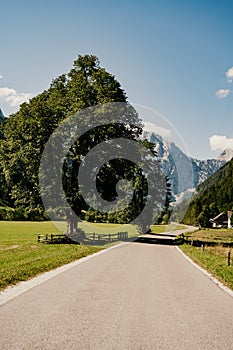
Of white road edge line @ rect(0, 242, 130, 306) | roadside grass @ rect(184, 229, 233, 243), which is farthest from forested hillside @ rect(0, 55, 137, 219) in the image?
roadside grass @ rect(184, 229, 233, 243)

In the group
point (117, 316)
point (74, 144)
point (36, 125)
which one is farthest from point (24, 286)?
point (36, 125)

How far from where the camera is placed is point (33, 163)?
34.8 meters

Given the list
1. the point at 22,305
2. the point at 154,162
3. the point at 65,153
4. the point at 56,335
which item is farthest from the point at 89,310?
the point at 154,162

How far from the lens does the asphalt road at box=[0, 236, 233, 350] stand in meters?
6.27

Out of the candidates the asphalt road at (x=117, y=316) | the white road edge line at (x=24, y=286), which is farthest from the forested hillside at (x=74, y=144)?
the asphalt road at (x=117, y=316)

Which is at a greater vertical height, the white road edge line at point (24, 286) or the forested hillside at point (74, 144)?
the forested hillside at point (74, 144)

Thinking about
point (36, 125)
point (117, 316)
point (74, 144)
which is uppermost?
point (36, 125)

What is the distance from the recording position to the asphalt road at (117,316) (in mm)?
6270

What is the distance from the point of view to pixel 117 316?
808cm

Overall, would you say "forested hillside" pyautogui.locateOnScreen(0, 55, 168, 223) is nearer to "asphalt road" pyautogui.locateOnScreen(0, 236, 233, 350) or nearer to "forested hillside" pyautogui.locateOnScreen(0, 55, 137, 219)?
"forested hillside" pyautogui.locateOnScreen(0, 55, 137, 219)

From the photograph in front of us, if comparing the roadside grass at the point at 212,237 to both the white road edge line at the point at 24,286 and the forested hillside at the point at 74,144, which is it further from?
the white road edge line at the point at 24,286

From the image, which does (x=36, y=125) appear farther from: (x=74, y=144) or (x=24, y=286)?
(x=24, y=286)

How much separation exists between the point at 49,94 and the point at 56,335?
3597 centimetres

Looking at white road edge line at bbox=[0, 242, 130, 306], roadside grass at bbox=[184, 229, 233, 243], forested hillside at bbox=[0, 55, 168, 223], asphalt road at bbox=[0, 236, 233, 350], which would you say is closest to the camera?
asphalt road at bbox=[0, 236, 233, 350]
